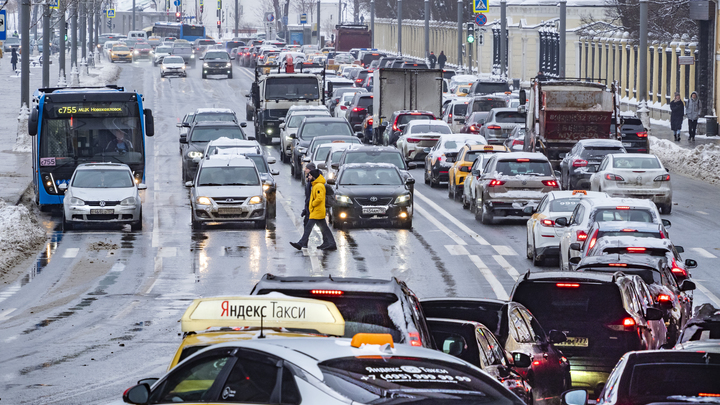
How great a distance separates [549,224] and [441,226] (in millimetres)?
5629

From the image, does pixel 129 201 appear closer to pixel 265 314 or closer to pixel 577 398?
pixel 265 314

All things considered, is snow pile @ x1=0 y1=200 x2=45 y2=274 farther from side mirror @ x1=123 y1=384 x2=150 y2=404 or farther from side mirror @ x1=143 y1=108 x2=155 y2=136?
side mirror @ x1=123 y1=384 x2=150 y2=404

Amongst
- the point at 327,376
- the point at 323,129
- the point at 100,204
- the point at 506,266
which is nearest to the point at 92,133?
the point at 100,204

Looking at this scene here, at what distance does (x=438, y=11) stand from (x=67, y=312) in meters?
96.2

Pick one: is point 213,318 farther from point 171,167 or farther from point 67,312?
point 171,167

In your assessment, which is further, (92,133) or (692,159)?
(692,159)

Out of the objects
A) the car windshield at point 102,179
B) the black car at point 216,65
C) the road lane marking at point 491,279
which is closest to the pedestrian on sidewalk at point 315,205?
the road lane marking at point 491,279

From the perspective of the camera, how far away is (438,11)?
11181 cm

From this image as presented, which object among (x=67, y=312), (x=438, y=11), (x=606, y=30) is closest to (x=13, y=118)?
(x=606, y=30)

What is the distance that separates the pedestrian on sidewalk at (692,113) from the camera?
46216 millimetres

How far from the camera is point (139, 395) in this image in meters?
6.99

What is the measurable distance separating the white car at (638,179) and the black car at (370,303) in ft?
65.5

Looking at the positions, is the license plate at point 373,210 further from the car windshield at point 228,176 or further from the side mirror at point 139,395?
the side mirror at point 139,395

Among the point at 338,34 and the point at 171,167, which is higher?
the point at 338,34
